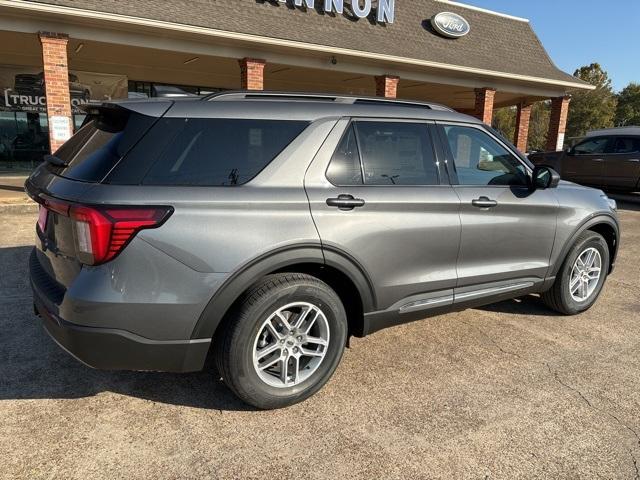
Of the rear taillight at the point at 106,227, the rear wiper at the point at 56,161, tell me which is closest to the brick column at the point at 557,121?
the rear wiper at the point at 56,161

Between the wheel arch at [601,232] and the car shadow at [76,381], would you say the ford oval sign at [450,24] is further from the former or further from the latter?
the car shadow at [76,381]

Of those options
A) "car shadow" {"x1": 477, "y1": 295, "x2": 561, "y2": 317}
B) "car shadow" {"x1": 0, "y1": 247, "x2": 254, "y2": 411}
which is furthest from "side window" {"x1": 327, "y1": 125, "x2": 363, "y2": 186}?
"car shadow" {"x1": 477, "y1": 295, "x2": 561, "y2": 317}

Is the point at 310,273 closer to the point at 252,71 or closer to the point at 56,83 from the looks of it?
the point at 56,83

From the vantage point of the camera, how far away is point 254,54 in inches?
456

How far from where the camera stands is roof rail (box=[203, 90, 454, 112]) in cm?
289

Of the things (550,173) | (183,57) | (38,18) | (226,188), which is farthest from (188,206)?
(183,57)

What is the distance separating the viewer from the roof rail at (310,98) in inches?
114

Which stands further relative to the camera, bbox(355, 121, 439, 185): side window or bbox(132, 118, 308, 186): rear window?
bbox(355, 121, 439, 185): side window

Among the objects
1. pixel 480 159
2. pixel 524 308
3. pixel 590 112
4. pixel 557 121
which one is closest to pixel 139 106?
pixel 480 159

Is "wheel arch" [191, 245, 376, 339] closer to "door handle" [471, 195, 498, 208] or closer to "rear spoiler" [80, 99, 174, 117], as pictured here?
"rear spoiler" [80, 99, 174, 117]

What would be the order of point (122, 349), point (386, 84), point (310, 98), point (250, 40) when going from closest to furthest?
point (122, 349) < point (310, 98) < point (250, 40) < point (386, 84)

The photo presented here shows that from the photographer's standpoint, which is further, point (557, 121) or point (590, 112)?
point (590, 112)

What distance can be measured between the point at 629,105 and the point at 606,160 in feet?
162

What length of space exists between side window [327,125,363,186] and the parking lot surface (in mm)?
1311
